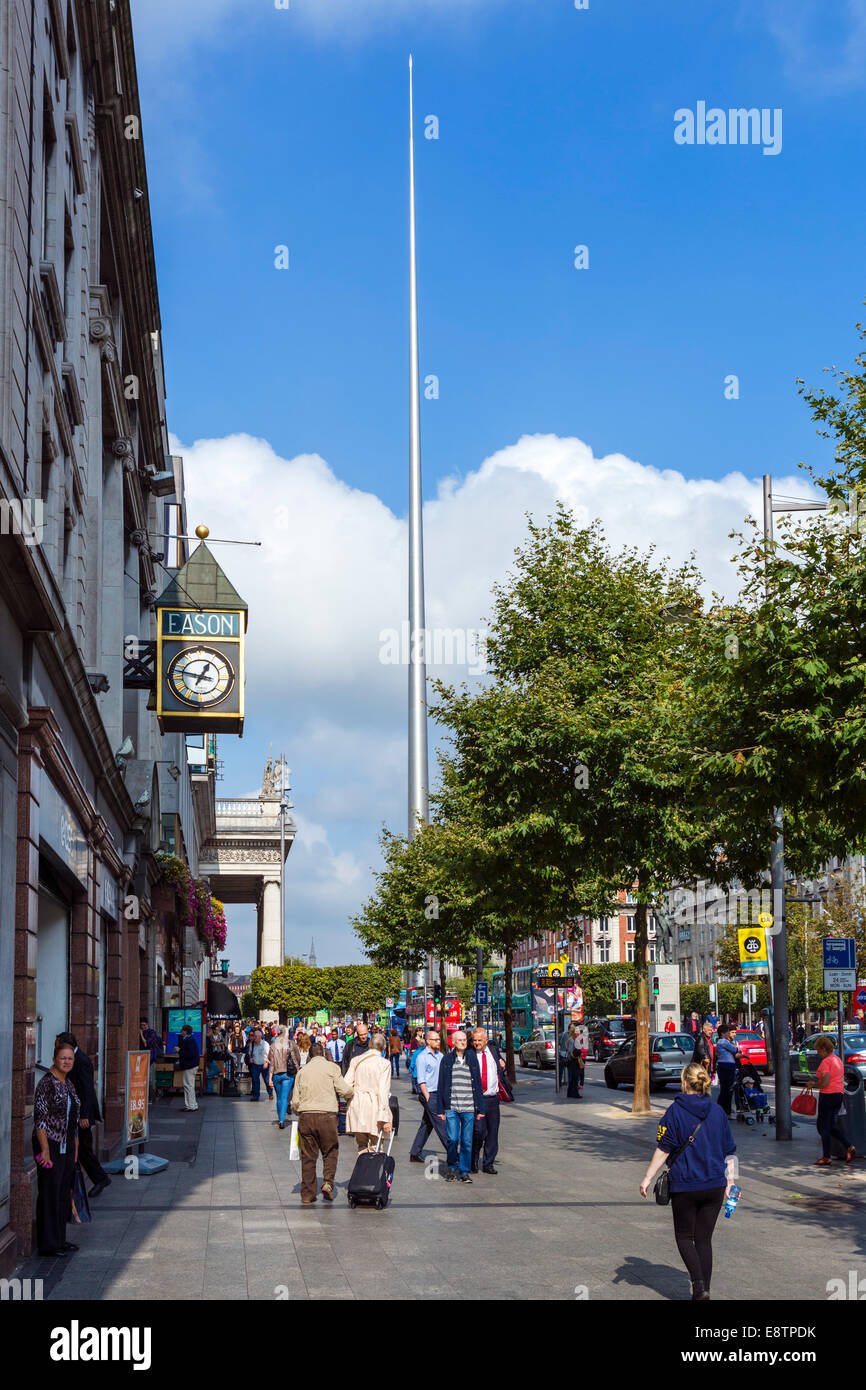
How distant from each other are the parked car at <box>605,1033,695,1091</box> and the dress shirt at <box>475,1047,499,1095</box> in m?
19.5

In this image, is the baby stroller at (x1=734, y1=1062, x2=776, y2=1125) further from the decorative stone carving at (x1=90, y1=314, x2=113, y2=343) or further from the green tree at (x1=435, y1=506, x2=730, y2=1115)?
the decorative stone carving at (x1=90, y1=314, x2=113, y2=343)

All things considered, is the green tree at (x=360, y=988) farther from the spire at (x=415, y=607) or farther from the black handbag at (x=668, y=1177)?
the black handbag at (x=668, y=1177)

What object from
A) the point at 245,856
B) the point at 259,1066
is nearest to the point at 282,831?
the point at 245,856

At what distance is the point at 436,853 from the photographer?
1799 inches

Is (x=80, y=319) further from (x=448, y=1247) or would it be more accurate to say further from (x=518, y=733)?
(x=448, y=1247)

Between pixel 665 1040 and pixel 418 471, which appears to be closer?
pixel 665 1040

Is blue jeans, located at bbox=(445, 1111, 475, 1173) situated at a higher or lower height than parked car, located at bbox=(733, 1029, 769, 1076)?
higher

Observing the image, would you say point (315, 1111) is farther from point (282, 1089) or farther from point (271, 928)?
point (271, 928)

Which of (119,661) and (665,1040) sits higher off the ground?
(119,661)

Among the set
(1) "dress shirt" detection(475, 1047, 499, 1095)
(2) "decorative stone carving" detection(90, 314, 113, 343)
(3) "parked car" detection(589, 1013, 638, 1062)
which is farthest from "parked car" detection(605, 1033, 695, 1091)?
(2) "decorative stone carving" detection(90, 314, 113, 343)

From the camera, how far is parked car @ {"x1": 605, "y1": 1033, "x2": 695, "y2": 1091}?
3922cm

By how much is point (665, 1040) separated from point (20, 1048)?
3009 cm

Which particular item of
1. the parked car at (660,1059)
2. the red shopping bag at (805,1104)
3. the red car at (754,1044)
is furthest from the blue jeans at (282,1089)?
the red car at (754,1044)
